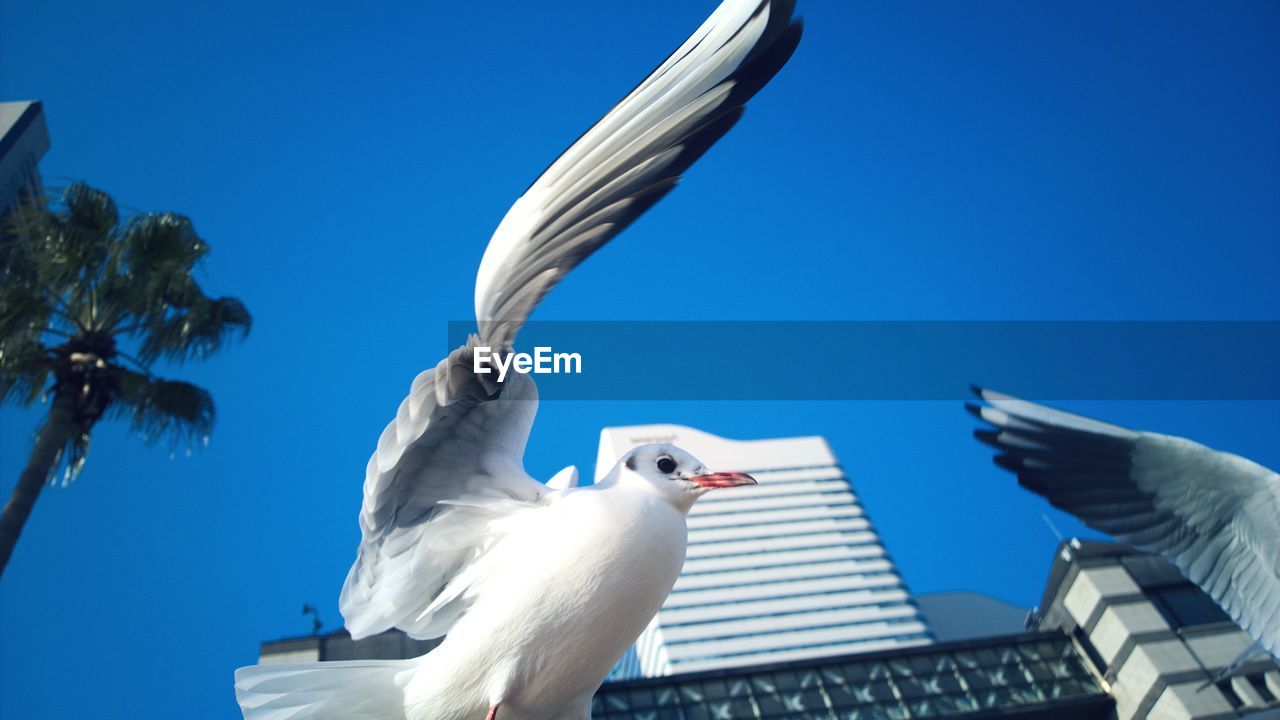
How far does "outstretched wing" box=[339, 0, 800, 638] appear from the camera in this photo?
3.40 meters

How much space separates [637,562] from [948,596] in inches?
3610

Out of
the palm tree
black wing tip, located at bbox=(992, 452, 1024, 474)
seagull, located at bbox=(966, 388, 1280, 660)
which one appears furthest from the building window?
the palm tree

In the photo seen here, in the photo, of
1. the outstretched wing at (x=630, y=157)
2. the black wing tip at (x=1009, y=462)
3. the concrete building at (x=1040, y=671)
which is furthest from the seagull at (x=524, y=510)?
the concrete building at (x=1040, y=671)

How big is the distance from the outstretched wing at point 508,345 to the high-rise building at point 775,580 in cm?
7425

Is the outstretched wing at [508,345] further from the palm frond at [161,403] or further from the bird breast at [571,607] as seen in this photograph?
the palm frond at [161,403]

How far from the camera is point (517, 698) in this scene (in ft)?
11.3

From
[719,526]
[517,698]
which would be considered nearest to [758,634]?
[719,526]

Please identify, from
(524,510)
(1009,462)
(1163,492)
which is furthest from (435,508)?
(1163,492)

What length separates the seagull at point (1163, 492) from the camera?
7301 millimetres

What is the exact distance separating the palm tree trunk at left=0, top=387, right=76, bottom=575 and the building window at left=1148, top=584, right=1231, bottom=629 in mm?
19858

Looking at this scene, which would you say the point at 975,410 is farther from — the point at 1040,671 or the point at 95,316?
the point at 1040,671

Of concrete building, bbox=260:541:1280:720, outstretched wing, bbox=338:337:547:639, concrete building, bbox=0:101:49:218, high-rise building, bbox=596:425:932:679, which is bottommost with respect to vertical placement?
outstretched wing, bbox=338:337:547:639

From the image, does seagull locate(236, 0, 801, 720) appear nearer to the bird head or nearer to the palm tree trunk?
the bird head

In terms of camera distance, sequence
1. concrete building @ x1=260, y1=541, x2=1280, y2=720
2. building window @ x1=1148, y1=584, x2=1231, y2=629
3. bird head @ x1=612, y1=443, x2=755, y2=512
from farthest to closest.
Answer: building window @ x1=1148, y1=584, x2=1231, y2=629, concrete building @ x1=260, y1=541, x2=1280, y2=720, bird head @ x1=612, y1=443, x2=755, y2=512
